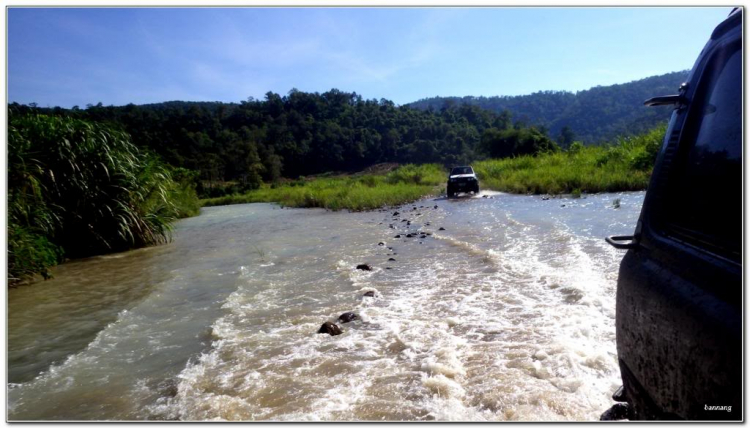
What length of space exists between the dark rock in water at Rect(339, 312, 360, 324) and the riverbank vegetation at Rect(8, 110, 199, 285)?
17.5 feet

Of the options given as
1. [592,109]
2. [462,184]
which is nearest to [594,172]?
[462,184]

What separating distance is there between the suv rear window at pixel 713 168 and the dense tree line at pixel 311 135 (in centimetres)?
5154

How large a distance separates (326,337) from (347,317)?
22.9 inches

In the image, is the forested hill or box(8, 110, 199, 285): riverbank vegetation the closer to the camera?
box(8, 110, 199, 285): riverbank vegetation

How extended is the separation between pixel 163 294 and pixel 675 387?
6.89m

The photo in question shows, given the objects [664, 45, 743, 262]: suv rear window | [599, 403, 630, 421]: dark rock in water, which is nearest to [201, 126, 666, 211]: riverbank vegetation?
[599, 403, 630, 421]: dark rock in water

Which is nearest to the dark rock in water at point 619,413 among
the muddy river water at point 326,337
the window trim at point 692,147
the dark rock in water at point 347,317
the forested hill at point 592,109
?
the muddy river water at point 326,337

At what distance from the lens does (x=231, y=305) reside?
6395 millimetres

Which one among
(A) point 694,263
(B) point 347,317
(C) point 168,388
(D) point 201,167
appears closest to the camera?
(A) point 694,263

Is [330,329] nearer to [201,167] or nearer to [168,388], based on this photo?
[168,388]

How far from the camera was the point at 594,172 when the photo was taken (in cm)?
2733

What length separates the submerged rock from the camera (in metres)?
5.45

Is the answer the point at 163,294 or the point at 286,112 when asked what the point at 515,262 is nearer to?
the point at 163,294

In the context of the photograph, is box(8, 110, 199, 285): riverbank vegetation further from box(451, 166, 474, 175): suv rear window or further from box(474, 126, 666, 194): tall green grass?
box(474, 126, 666, 194): tall green grass
